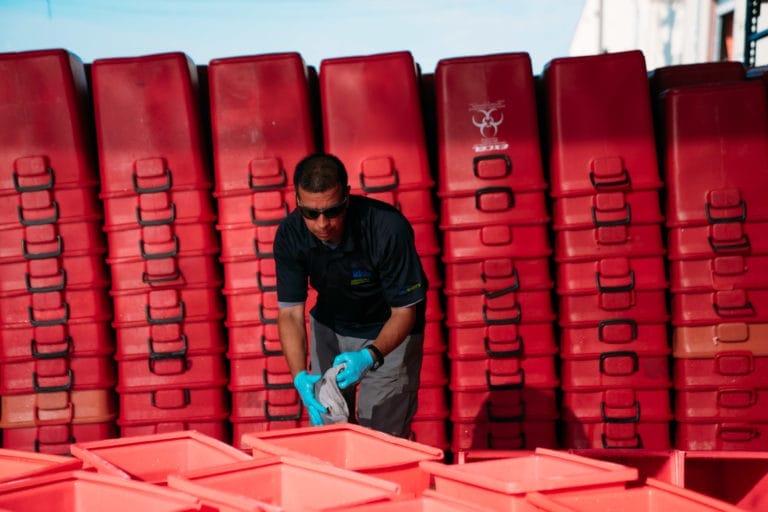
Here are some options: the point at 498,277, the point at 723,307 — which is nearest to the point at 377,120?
the point at 498,277

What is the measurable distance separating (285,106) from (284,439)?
230 cm

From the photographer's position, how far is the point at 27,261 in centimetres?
418

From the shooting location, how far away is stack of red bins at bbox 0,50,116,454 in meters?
4.11

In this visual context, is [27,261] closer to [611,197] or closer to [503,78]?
[503,78]

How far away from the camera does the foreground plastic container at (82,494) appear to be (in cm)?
162

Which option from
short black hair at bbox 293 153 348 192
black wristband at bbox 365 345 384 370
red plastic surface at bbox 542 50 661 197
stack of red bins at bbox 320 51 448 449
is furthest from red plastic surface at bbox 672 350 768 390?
short black hair at bbox 293 153 348 192

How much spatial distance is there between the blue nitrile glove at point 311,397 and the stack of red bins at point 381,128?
4.32 ft

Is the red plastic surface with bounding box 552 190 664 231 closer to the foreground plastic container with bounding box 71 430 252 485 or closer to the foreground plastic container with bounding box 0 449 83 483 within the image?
the foreground plastic container with bounding box 71 430 252 485

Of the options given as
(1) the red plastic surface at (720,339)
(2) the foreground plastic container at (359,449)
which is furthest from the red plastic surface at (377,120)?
(2) the foreground plastic container at (359,449)

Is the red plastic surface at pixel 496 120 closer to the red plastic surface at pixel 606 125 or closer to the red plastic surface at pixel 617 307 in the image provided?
the red plastic surface at pixel 606 125

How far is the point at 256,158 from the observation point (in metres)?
4.12

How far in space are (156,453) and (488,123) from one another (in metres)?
2.47

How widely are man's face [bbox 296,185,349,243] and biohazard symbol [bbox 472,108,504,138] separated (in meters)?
1.43

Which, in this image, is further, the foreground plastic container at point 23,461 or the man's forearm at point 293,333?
the man's forearm at point 293,333
